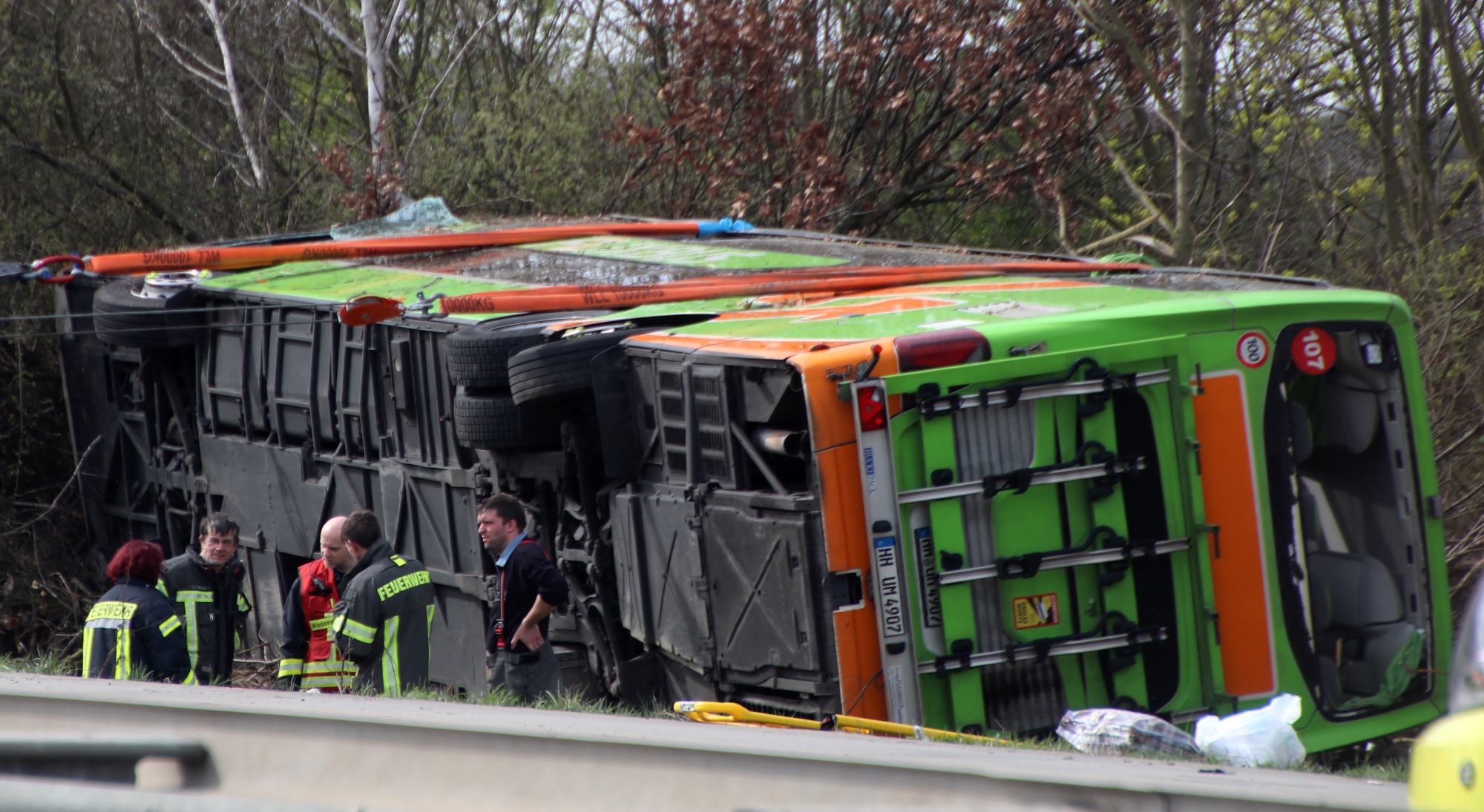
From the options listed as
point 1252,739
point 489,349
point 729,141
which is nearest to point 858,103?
point 729,141

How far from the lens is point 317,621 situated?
7750 mm

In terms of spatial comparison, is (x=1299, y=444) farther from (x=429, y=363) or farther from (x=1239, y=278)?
(x=429, y=363)

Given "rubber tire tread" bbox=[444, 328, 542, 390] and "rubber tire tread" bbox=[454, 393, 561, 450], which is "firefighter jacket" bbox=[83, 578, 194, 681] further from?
"rubber tire tread" bbox=[444, 328, 542, 390]

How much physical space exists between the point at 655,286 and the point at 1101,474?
284 cm

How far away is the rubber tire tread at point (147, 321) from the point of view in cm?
1109

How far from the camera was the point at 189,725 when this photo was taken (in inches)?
157

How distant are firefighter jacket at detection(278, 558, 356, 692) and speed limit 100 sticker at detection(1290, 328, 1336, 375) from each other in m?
4.62

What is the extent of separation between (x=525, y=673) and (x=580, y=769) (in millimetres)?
3692

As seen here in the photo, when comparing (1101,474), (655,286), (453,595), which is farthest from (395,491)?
(1101,474)

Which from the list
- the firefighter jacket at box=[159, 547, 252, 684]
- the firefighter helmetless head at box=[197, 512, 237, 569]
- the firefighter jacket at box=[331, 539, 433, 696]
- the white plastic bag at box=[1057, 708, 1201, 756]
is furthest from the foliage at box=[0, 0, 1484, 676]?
the white plastic bag at box=[1057, 708, 1201, 756]

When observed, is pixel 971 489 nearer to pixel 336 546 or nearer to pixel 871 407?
pixel 871 407

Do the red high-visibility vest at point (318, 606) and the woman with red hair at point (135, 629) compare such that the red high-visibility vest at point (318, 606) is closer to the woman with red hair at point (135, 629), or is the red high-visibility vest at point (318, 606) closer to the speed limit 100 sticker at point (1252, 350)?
the woman with red hair at point (135, 629)

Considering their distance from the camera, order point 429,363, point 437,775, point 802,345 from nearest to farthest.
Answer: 1. point 437,775
2. point 802,345
3. point 429,363

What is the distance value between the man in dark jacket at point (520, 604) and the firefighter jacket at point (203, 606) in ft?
5.20
